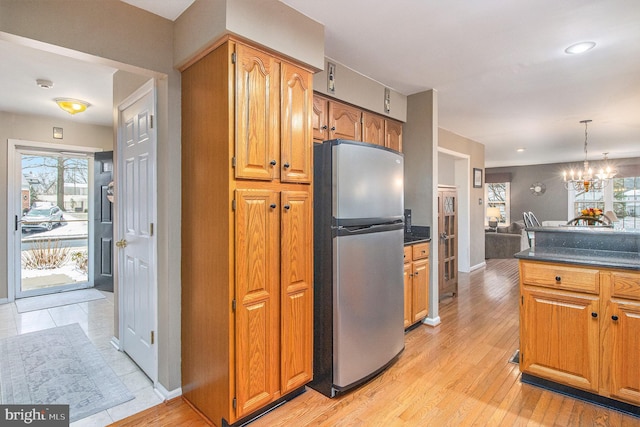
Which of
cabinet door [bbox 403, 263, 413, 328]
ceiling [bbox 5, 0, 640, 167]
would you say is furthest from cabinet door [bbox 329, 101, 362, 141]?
cabinet door [bbox 403, 263, 413, 328]

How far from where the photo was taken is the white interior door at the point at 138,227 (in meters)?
2.22

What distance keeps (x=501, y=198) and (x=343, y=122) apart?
937cm

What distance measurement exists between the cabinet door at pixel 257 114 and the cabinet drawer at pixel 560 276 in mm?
1865

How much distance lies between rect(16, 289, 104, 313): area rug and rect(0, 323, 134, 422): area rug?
1.12 metres

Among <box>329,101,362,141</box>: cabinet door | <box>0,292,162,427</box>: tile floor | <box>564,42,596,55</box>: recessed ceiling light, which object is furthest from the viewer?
<box>329,101,362,141</box>: cabinet door

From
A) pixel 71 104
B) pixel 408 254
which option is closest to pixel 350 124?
pixel 408 254

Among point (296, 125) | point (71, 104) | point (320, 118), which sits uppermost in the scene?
point (71, 104)

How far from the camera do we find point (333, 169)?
2100 millimetres

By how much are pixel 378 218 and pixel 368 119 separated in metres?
1.25

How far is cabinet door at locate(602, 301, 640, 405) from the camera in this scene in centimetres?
192

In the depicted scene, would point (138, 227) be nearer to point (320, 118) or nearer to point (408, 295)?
point (320, 118)

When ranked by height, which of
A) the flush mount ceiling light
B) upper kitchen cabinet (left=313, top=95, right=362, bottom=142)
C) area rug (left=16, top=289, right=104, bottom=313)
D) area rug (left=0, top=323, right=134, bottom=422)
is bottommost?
area rug (left=0, top=323, right=134, bottom=422)

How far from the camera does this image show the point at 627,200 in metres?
8.52

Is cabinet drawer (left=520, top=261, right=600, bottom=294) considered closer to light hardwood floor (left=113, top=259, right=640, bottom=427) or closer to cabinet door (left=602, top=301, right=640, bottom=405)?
cabinet door (left=602, top=301, right=640, bottom=405)
